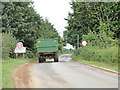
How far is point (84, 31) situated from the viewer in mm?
34938

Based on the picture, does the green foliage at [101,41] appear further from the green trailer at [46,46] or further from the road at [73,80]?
the road at [73,80]

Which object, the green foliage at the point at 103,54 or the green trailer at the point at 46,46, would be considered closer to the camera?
the green foliage at the point at 103,54

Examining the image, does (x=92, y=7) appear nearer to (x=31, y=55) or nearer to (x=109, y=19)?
(x=109, y=19)

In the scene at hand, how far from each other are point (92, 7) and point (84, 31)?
467 cm

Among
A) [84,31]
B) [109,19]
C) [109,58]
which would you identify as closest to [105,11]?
[109,19]

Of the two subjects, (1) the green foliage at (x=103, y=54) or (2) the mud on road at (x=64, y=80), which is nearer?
(2) the mud on road at (x=64, y=80)

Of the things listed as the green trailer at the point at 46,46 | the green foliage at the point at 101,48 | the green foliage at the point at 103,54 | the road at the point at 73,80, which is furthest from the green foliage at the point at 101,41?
the road at the point at 73,80

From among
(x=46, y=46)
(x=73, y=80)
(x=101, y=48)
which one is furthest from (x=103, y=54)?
(x=73, y=80)

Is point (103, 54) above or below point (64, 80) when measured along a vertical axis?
above

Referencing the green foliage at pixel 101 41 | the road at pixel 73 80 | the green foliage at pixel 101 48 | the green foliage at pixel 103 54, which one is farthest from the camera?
the green foliage at pixel 101 41

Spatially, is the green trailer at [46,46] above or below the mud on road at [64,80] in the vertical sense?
above

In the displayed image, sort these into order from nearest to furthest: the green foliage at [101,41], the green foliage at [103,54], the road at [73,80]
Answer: the road at [73,80] → the green foliage at [103,54] → the green foliage at [101,41]

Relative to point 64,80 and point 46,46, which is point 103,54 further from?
point 64,80

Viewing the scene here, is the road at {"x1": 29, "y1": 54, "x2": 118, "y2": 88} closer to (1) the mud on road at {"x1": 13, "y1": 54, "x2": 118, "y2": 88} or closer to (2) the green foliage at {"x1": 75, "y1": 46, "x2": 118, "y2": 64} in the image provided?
(1) the mud on road at {"x1": 13, "y1": 54, "x2": 118, "y2": 88}
